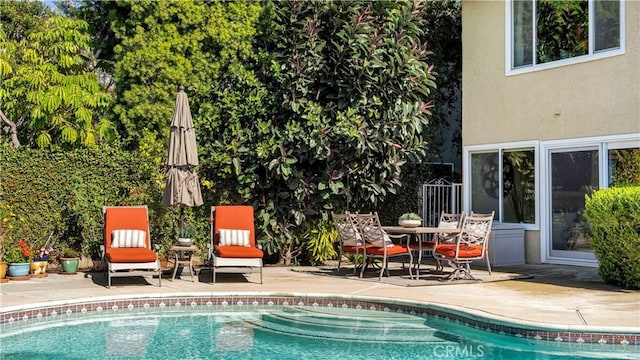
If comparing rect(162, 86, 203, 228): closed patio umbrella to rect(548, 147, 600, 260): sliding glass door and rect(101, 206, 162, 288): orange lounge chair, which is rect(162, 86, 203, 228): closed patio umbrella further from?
rect(548, 147, 600, 260): sliding glass door

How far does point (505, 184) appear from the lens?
14.7 meters

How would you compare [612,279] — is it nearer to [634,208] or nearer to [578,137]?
[634,208]

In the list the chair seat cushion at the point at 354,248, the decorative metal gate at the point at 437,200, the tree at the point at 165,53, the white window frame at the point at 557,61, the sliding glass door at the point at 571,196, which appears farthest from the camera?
the tree at the point at 165,53

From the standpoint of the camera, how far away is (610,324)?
303 inches

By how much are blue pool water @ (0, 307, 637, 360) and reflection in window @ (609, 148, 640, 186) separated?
577cm

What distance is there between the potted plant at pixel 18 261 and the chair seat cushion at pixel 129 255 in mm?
1648

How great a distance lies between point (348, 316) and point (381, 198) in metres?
5.31

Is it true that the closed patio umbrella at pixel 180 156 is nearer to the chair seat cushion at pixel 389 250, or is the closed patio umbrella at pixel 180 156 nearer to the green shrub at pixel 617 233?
the chair seat cushion at pixel 389 250

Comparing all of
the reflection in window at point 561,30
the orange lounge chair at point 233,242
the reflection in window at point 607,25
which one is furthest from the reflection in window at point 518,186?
the orange lounge chair at point 233,242

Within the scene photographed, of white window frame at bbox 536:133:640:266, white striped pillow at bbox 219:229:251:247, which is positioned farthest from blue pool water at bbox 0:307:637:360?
white window frame at bbox 536:133:640:266

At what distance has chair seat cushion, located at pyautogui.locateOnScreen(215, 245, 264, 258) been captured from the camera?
1149 centimetres

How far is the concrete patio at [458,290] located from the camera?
333 inches

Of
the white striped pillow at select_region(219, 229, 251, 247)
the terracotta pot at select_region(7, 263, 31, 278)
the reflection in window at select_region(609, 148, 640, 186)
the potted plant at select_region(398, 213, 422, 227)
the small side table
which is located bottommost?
the terracotta pot at select_region(7, 263, 31, 278)

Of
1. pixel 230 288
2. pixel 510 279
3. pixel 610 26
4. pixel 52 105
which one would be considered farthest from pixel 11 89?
pixel 610 26
